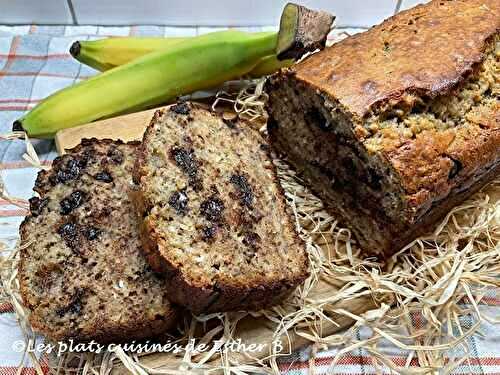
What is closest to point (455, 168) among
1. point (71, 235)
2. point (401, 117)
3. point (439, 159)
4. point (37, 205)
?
point (439, 159)

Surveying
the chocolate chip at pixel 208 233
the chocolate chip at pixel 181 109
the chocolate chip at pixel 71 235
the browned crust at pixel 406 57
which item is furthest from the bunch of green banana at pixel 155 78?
the chocolate chip at pixel 208 233

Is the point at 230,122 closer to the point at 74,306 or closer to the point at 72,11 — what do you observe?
the point at 74,306

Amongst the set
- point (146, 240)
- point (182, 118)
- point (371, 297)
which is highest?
point (182, 118)

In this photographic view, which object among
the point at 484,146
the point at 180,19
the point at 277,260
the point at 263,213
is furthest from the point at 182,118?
the point at 180,19

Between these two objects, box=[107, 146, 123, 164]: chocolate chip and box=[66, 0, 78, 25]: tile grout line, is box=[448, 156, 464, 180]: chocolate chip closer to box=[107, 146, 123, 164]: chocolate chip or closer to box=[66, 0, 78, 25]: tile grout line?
box=[107, 146, 123, 164]: chocolate chip

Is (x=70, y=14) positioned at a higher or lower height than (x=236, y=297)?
higher

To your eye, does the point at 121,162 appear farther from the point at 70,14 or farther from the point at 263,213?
the point at 70,14

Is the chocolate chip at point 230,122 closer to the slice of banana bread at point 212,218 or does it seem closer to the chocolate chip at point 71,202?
the slice of banana bread at point 212,218
